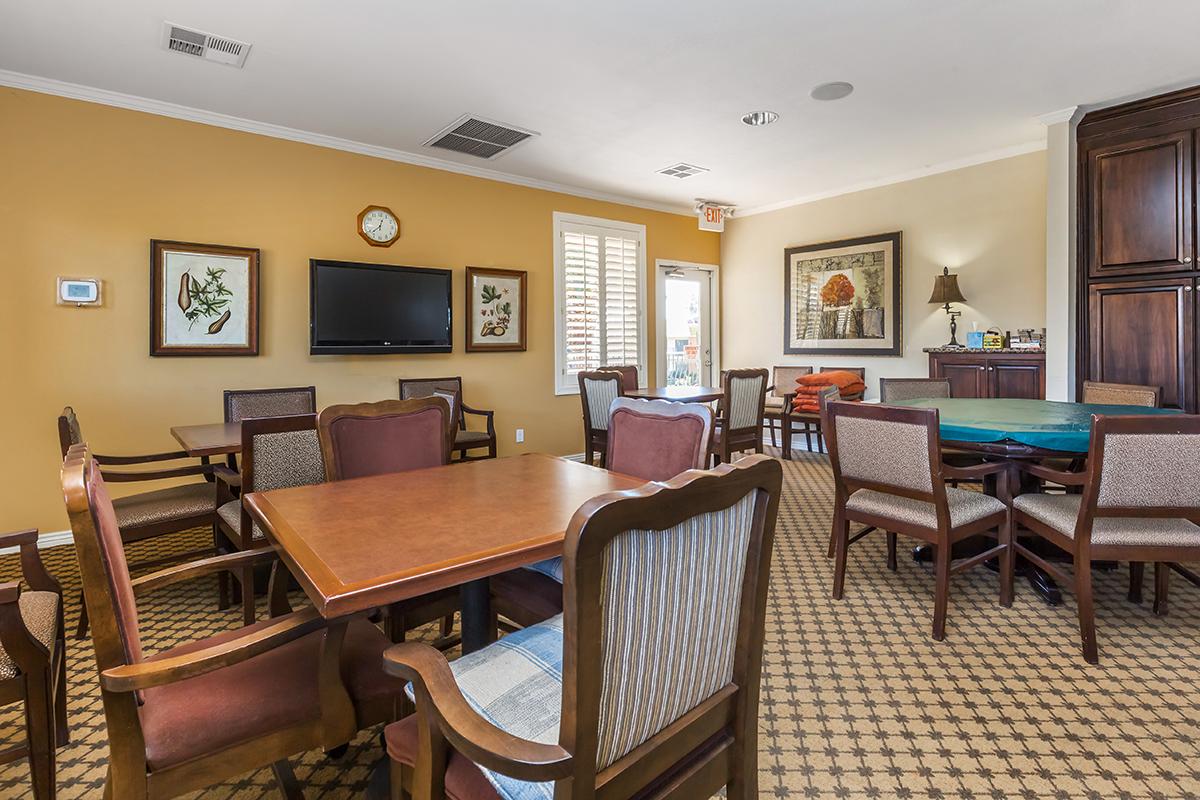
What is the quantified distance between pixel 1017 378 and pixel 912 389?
3.96 feet

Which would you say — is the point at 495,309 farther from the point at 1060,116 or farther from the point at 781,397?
the point at 1060,116

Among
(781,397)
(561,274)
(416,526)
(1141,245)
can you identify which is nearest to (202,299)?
(561,274)

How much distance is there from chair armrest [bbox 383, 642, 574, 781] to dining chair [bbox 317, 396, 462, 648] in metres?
1.02

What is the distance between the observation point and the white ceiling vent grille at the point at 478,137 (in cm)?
441

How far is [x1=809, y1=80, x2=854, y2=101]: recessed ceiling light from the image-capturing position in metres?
3.77

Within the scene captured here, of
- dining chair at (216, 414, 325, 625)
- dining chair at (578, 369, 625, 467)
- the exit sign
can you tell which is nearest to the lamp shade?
the exit sign

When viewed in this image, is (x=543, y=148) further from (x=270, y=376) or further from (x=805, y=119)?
(x=270, y=376)

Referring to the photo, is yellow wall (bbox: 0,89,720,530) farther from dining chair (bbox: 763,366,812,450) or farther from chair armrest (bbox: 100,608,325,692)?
chair armrest (bbox: 100,608,325,692)

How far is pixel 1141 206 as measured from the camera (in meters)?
3.99

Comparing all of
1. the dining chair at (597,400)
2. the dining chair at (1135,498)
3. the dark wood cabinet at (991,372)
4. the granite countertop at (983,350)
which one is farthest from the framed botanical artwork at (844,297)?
the dining chair at (1135,498)

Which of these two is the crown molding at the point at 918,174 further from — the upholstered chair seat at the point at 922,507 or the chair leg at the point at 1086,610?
the chair leg at the point at 1086,610

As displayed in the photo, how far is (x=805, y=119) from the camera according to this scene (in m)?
4.36

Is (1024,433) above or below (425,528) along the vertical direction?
above

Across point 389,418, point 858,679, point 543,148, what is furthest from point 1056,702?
point 543,148
